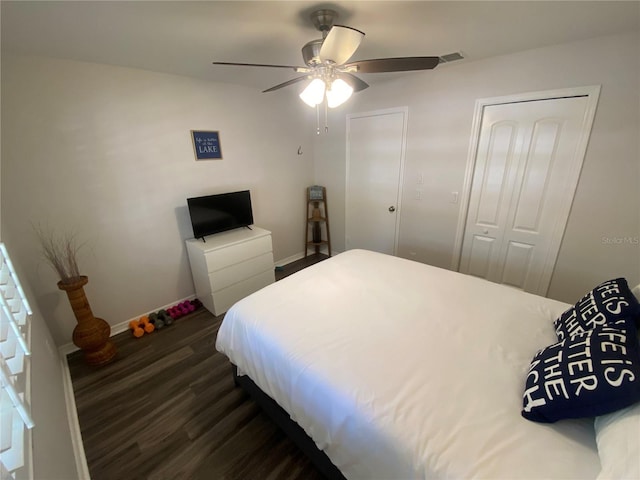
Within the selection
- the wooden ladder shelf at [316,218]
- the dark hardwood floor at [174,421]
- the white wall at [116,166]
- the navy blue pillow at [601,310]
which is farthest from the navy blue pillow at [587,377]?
the wooden ladder shelf at [316,218]

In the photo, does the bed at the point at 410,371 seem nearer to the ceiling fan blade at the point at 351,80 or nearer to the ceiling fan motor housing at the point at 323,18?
the ceiling fan blade at the point at 351,80

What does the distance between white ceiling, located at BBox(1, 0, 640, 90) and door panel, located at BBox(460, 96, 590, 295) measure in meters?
0.52

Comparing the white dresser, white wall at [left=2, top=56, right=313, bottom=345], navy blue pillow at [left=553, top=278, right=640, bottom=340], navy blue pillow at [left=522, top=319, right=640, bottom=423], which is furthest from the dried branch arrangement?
navy blue pillow at [left=553, top=278, right=640, bottom=340]

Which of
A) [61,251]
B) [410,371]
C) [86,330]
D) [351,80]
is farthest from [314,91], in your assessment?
[86,330]

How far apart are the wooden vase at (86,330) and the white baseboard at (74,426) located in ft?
0.55

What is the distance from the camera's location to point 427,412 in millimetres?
969

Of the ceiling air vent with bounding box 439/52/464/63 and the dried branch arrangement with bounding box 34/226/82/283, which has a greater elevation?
the ceiling air vent with bounding box 439/52/464/63

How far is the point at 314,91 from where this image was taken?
5.28 feet

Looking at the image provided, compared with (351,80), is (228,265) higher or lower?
lower

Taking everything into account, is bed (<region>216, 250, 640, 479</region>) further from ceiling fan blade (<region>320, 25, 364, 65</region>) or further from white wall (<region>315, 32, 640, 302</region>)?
ceiling fan blade (<region>320, 25, 364, 65</region>)

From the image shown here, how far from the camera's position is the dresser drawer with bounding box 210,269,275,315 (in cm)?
270

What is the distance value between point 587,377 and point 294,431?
4.22 ft

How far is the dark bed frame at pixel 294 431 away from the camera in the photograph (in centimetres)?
125

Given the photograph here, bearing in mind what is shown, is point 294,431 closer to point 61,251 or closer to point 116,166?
point 61,251
